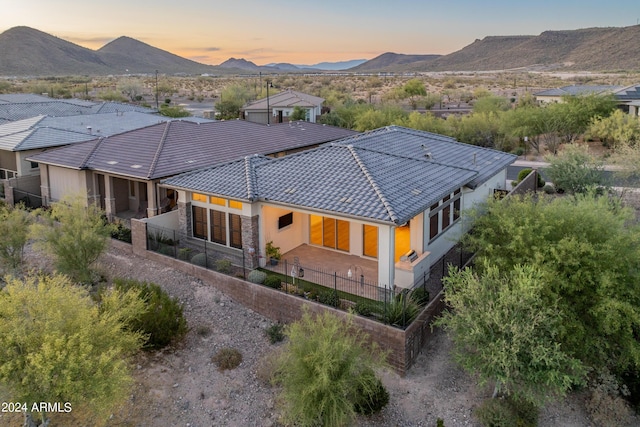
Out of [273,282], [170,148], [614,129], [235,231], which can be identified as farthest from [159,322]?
[614,129]

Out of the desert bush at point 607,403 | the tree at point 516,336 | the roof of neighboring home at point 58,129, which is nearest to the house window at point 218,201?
the tree at point 516,336

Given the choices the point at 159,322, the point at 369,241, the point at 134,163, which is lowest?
the point at 159,322

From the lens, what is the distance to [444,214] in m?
22.7

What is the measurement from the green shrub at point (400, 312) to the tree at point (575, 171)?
67.6 feet

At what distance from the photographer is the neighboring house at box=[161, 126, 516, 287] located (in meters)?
18.7

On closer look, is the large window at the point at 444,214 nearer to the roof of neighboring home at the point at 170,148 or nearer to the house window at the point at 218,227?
the house window at the point at 218,227

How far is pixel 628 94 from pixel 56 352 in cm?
6551

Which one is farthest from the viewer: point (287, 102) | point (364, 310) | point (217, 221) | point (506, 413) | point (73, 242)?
point (287, 102)

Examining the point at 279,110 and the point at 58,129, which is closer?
the point at 58,129

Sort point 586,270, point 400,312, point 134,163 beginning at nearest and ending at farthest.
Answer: point 586,270 < point 400,312 < point 134,163

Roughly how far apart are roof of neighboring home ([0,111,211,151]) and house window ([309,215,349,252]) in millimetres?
18150

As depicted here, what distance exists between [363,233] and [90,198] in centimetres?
1462

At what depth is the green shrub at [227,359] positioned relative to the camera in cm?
1600

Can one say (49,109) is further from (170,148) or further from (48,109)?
(170,148)
